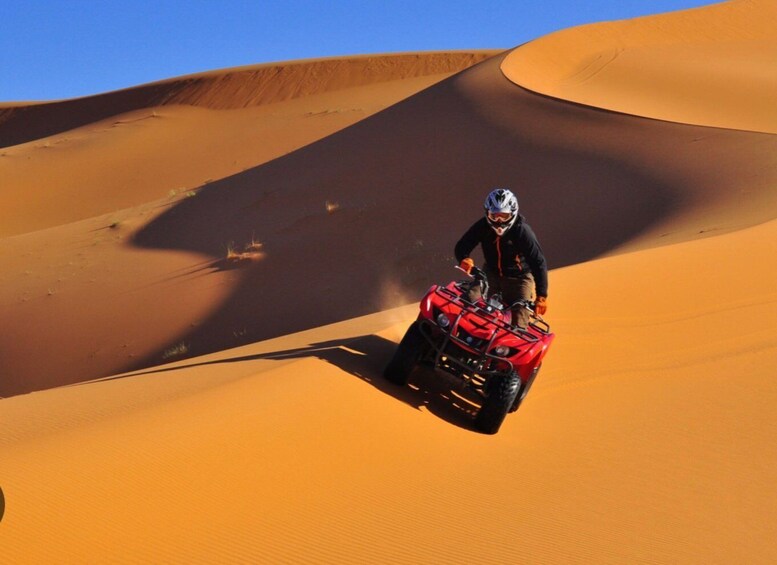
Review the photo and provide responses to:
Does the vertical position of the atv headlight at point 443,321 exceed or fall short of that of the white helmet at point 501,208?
it falls short

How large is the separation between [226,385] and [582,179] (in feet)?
44.6

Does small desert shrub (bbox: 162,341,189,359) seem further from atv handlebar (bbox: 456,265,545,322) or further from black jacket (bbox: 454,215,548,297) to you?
atv handlebar (bbox: 456,265,545,322)

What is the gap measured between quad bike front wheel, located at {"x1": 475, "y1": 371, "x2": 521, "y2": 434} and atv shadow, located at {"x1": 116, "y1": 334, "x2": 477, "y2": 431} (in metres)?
0.15

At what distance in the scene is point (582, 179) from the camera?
18984mm

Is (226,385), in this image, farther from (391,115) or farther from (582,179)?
(391,115)

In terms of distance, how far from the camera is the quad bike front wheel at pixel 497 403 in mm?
6789

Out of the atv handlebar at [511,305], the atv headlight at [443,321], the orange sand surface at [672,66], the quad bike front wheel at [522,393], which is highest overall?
Result: the orange sand surface at [672,66]

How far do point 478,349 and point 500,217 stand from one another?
44.4 inches

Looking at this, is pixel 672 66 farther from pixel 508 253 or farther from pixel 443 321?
pixel 443 321

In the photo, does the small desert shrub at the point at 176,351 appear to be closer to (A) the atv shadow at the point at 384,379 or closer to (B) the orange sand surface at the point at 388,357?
(B) the orange sand surface at the point at 388,357

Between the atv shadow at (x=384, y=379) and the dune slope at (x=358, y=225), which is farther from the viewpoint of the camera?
the dune slope at (x=358, y=225)

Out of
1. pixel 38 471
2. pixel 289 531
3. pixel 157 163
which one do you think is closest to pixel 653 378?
pixel 289 531

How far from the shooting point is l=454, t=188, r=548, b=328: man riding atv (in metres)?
7.40

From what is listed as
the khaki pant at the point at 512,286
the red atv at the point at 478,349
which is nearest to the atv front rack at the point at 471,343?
the red atv at the point at 478,349
